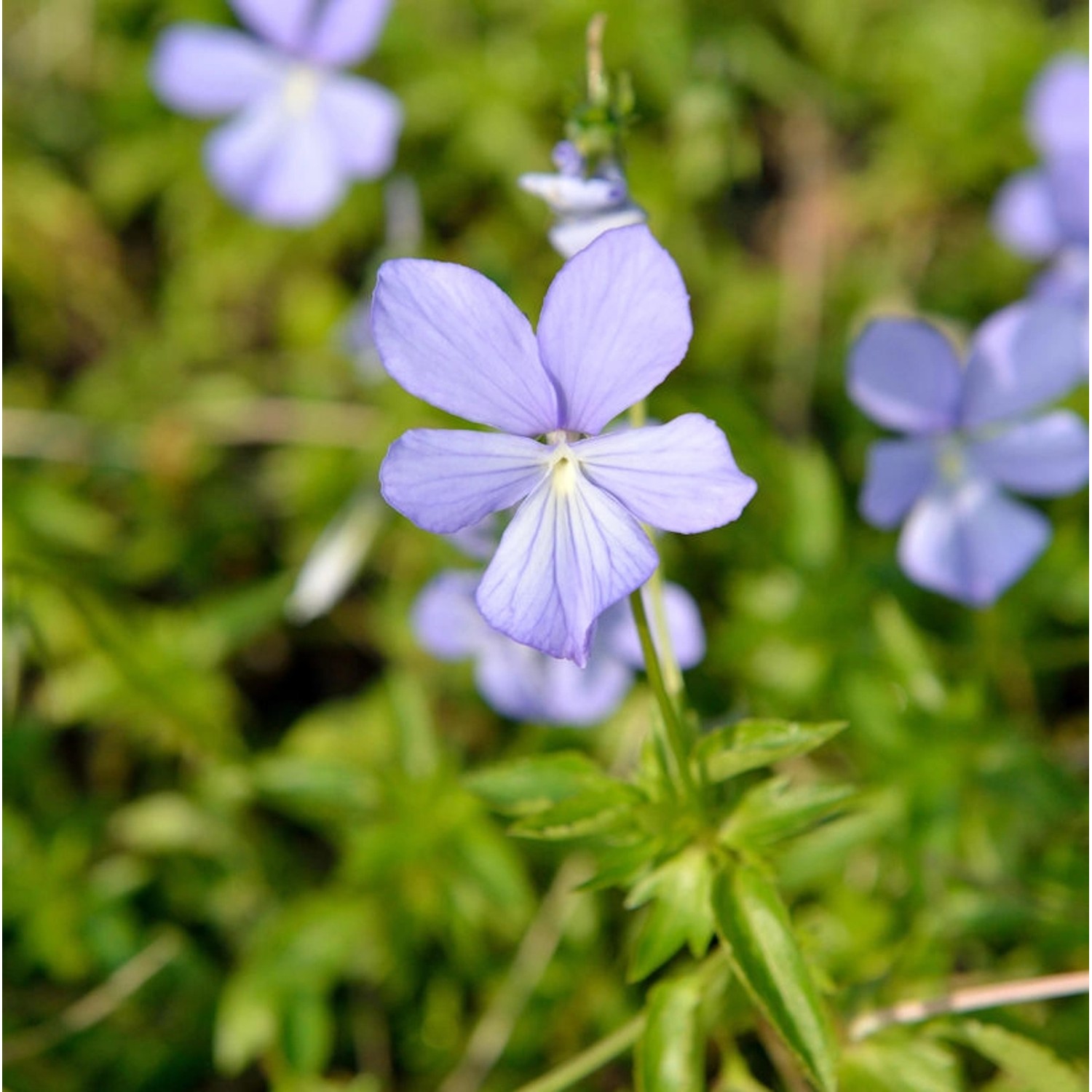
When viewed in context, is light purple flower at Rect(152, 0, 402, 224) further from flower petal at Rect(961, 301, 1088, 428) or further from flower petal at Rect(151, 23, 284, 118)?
flower petal at Rect(961, 301, 1088, 428)

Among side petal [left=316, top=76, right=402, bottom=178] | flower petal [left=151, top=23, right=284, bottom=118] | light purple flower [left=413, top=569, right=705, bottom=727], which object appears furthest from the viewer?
flower petal [left=151, top=23, right=284, bottom=118]

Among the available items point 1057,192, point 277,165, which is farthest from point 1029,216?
point 277,165

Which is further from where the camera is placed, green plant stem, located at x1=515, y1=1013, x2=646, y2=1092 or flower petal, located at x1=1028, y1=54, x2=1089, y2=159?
flower petal, located at x1=1028, y1=54, x2=1089, y2=159

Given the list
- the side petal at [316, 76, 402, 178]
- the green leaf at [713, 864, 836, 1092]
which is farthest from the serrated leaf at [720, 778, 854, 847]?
the side petal at [316, 76, 402, 178]

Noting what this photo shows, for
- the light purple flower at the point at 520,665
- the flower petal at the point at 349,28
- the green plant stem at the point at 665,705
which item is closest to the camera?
the green plant stem at the point at 665,705

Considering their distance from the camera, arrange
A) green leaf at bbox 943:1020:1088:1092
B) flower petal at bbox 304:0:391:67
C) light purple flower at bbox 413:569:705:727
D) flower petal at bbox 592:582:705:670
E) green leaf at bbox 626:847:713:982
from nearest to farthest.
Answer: green leaf at bbox 626:847:713:982 → green leaf at bbox 943:1020:1088:1092 → flower petal at bbox 592:582:705:670 → light purple flower at bbox 413:569:705:727 → flower petal at bbox 304:0:391:67

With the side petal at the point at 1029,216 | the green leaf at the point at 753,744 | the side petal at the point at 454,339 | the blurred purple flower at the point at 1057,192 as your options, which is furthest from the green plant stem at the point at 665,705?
the side petal at the point at 1029,216

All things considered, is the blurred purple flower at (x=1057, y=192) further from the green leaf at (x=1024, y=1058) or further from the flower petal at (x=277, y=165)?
the flower petal at (x=277, y=165)

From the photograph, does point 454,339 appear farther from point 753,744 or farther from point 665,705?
point 753,744
